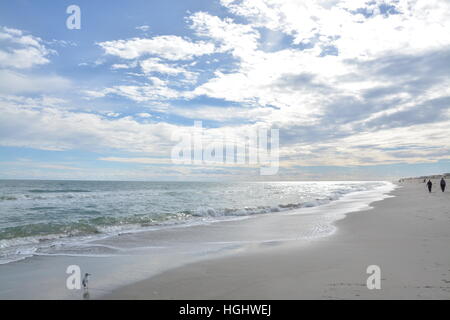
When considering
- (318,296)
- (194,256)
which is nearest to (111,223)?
(194,256)

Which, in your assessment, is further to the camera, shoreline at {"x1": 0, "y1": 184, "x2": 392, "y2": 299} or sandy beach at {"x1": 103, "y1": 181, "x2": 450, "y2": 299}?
shoreline at {"x1": 0, "y1": 184, "x2": 392, "y2": 299}

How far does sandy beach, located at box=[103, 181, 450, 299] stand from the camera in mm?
5344

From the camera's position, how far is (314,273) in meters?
6.47

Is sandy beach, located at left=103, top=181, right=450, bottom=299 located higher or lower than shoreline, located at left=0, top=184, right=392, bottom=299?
higher

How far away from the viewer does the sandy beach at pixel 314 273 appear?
5344 millimetres

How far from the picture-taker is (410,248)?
8484mm

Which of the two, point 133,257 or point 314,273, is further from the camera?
point 133,257

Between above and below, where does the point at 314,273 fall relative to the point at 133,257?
above

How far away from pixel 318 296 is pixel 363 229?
8.72 metres

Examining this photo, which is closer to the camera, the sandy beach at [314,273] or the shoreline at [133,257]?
the sandy beach at [314,273]

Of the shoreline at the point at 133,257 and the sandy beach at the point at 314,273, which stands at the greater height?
the sandy beach at the point at 314,273
